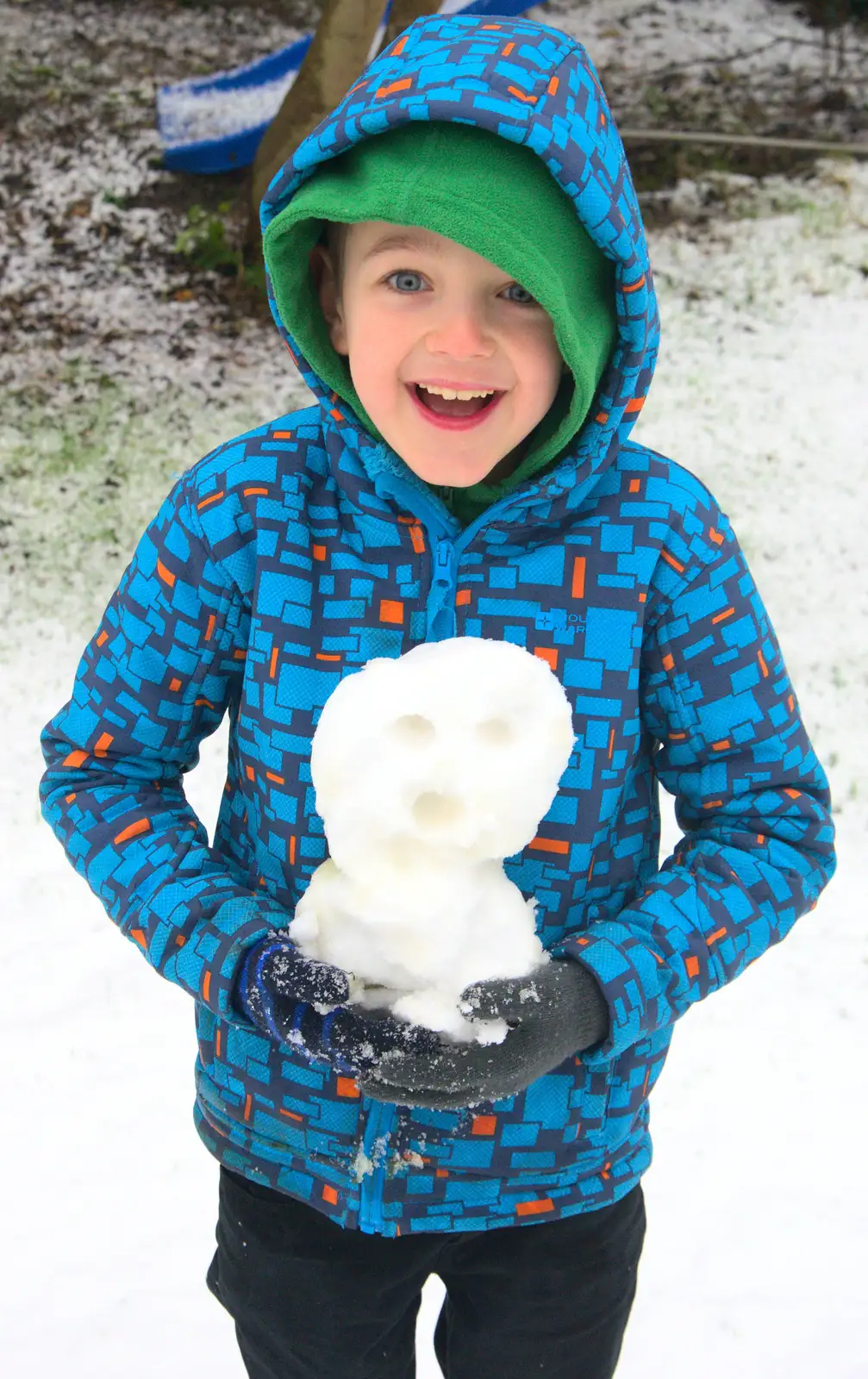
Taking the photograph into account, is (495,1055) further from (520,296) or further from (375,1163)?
(520,296)

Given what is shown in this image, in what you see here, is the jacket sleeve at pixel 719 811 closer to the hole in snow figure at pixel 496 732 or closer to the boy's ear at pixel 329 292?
the hole in snow figure at pixel 496 732

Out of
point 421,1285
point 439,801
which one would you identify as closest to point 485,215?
point 439,801

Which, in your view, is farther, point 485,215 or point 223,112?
point 223,112

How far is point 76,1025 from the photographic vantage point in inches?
129

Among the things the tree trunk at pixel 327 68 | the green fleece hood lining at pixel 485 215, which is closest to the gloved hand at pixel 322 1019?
the green fleece hood lining at pixel 485 215

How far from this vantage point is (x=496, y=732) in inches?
54.3

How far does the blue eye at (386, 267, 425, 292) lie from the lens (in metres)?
1.44

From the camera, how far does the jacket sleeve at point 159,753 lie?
1.57 metres

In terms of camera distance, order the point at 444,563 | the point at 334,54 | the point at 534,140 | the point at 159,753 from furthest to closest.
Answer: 1. the point at 334,54
2. the point at 159,753
3. the point at 444,563
4. the point at 534,140

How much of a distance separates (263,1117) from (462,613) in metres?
0.71

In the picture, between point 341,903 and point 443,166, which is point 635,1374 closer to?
point 341,903

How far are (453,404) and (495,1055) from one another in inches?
28.6

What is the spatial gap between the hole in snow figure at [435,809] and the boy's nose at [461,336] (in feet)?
1.55

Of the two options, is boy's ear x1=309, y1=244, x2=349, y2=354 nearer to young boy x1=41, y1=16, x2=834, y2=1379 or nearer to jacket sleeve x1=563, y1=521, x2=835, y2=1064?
young boy x1=41, y1=16, x2=834, y2=1379
